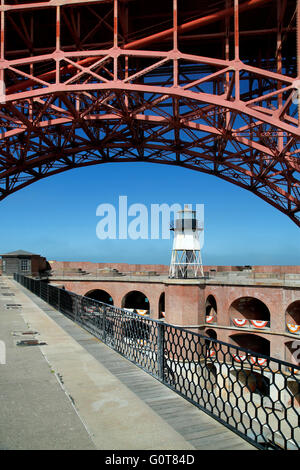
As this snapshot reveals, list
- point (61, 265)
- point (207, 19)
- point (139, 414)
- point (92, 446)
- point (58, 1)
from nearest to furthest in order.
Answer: point (92, 446) < point (139, 414) < point (58, 1) < point (207, 19) < point (61, 265)

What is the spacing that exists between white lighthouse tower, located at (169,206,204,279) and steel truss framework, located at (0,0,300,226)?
10.3 metres

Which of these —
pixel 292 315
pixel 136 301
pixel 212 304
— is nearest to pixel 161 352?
pixel 292 315

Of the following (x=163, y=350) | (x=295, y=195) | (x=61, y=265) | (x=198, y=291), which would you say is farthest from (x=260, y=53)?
(x=61, y=265)

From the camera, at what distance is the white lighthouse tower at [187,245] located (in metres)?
35.6

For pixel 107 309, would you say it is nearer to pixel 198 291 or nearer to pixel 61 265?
pixel 198 291

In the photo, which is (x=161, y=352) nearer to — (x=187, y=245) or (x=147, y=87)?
(x=147, y=87)

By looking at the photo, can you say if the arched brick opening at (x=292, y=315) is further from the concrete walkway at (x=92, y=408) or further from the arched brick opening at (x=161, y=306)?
the concrete walkway at (x=92, y=408)

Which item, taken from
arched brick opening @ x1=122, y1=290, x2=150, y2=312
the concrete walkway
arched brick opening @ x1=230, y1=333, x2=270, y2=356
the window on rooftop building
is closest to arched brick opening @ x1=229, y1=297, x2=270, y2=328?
arched brick opening @ x1=230, y1=333, x2=270, y2=356

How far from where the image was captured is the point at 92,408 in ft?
14.7

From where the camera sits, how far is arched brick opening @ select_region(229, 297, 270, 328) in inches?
1188

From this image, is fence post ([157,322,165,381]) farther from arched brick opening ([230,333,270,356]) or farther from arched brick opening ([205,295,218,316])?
arched brick opening ([205,295,218,316])

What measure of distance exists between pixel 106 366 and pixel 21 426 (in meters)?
2.60

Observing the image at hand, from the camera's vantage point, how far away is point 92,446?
11.4ft

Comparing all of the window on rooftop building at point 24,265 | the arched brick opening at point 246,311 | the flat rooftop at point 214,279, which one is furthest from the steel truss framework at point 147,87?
the window on rooftop building at point 24,265
